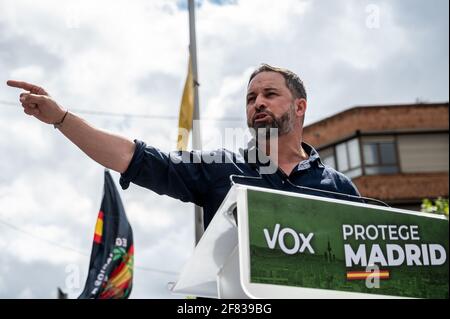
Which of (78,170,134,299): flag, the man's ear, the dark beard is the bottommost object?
the dark beard

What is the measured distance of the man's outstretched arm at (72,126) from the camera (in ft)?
5.33

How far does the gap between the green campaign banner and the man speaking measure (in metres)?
0.31

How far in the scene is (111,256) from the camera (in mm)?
10688

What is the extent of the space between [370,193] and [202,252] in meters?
22.4

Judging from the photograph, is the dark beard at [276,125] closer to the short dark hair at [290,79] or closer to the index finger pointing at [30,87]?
the short dark hair at [290,79]

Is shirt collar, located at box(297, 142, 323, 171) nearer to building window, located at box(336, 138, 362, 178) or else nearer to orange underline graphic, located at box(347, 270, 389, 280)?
orange underline graphic, located at box(347, 270, 389, 280)

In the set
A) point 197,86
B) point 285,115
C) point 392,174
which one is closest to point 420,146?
point 392,174

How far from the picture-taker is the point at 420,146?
2417 centimetres

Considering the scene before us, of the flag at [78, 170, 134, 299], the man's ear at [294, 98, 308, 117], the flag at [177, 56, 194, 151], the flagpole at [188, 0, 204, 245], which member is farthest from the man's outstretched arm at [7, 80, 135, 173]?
the flag at [78, 170, 134, 299]

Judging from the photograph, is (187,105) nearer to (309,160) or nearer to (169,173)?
(309,160)

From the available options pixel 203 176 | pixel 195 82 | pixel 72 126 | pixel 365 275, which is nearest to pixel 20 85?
pixel 72 126

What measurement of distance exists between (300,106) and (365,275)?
98 centimetres

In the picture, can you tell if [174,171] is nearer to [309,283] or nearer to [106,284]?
[309,283]

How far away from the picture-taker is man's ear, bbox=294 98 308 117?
7.11ft
